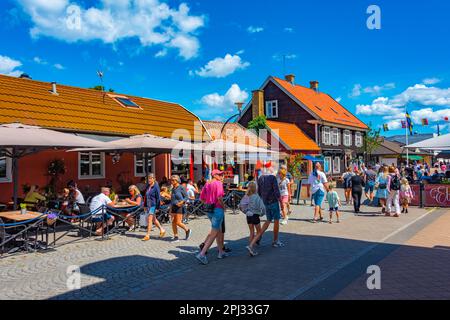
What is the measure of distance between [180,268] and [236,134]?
76.3 feet

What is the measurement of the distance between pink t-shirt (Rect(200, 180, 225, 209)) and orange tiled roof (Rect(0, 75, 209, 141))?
806 cm

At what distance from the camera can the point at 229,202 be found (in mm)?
14219

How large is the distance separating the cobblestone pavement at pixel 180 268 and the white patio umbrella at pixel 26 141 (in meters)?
2.27

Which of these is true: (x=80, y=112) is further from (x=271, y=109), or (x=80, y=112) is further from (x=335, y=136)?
(x=335, y=136)

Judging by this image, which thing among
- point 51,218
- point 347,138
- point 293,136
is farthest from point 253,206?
point 347,138

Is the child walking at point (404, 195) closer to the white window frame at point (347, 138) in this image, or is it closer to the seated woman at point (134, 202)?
the seated woman at point (134, 202)

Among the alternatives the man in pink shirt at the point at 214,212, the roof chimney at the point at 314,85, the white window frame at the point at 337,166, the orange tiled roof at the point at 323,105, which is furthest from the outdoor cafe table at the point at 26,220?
the roof chimney at the point at 314,85

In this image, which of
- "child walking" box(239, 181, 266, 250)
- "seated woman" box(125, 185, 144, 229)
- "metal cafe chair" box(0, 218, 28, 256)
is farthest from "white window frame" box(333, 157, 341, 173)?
"metal cafe chair" box(0, 218, 28, 256)

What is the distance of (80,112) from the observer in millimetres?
14703

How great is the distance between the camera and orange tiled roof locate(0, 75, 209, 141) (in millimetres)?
12703

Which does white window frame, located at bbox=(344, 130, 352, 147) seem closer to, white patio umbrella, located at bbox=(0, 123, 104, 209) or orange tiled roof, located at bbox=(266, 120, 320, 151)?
orange tiled roof, located at bbox=(266, 120, 320, 151)
